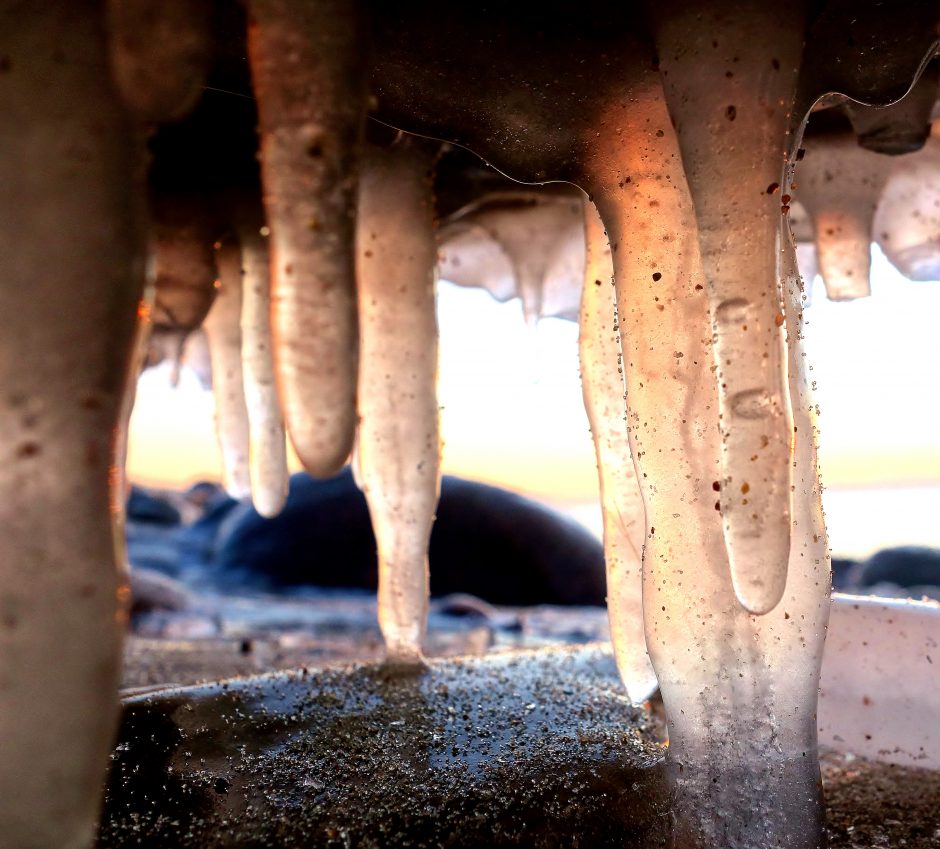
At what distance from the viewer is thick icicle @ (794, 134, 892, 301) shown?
219 centimetres

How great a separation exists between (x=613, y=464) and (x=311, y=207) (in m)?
0.95

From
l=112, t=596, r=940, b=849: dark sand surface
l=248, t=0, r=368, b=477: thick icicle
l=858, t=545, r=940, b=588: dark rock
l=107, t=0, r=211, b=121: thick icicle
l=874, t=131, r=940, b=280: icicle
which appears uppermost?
l=874, t=131, r=940, b=280: icicle

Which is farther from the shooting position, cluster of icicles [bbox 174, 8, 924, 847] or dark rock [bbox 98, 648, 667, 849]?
dark rock [bbox 98, 648, 667, 849]

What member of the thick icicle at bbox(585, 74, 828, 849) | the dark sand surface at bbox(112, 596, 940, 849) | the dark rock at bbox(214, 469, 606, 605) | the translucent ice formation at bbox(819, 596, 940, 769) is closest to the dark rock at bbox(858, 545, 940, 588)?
the dark rock at bbox(214, 469, 606, 605)

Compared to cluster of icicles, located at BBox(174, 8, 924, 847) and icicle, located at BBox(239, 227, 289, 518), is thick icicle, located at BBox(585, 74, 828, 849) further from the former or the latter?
icicle, located at BBox(239, 227, 289, 518)

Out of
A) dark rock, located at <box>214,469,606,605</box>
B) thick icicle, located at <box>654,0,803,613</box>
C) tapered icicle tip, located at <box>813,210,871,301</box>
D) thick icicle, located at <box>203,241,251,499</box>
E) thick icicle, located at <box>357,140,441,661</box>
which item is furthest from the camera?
dark rock, located at <box>214,469,606,605</box>

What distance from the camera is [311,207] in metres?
0.86

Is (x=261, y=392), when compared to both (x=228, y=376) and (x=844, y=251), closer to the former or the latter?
(x=228, y=376)

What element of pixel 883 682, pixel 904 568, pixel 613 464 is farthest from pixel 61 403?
pixel 904 568

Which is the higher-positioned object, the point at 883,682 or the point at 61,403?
the point at 61,403

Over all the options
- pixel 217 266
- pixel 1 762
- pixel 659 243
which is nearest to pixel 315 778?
pixel 1 762

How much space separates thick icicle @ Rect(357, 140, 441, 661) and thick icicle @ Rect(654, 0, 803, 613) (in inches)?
32.5

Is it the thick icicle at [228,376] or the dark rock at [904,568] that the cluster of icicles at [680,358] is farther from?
the dark rock at [904,568]

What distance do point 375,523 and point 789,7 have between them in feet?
4.45
